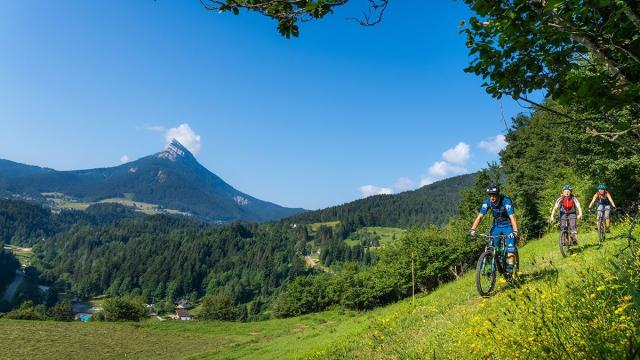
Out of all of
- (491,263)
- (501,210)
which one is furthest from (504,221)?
(491,263)

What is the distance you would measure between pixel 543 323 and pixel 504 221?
28.4 ft

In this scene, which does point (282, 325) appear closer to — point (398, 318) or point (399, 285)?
point (399, 285)

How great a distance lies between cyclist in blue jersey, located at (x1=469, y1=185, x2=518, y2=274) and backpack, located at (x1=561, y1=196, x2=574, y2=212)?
652 centimetres

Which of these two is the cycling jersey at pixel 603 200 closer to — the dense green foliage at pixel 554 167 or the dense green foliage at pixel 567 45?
the dense green foliage at pixel 554 167

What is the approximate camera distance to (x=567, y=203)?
1684cm

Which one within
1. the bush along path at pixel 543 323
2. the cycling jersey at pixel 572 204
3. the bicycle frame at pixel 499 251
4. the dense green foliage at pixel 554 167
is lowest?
the bush along path at pixel 543 323

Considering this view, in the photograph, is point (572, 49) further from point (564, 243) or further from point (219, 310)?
point (219, 310)

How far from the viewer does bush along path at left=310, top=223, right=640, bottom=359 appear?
4316mm

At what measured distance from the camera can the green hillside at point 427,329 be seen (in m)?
5.19

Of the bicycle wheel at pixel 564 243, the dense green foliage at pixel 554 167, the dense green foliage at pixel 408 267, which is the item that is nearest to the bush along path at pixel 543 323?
the dense green foliage at pixel 554 167

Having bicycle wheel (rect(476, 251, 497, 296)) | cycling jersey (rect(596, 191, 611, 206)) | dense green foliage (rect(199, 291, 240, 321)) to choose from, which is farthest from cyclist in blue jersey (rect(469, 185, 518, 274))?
dense green foliage (rect(199, 291, 240, 321))

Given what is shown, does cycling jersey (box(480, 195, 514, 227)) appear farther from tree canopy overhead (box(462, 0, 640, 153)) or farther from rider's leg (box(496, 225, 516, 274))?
tree canopy overhead (box(462, 0, 640, 153))

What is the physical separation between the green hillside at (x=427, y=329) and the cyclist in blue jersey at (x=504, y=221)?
80 cm

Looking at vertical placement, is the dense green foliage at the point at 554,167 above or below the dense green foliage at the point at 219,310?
above
